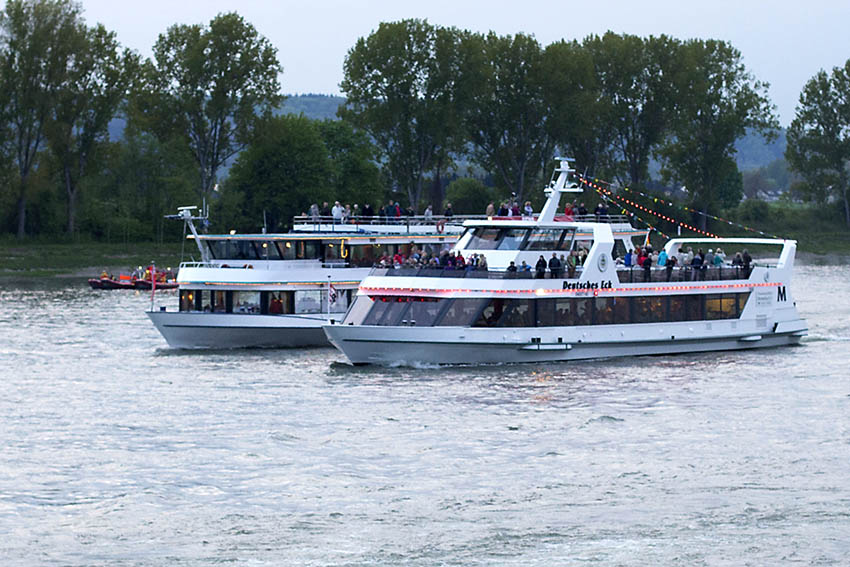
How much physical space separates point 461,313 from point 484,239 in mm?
5521

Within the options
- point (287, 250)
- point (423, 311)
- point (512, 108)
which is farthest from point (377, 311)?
point (512, 108)

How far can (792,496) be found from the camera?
2908 centimetres

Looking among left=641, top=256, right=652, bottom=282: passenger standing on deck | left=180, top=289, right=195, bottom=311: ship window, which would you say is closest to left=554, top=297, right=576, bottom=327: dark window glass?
left=641, top=256, right=652, bottom=282: passenger standing on deck

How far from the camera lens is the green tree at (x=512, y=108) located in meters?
114

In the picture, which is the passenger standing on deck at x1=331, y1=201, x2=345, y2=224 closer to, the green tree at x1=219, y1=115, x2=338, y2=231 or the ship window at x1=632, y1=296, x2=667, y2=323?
the ship window at x1=632, y1=296, x2=667, y2=323

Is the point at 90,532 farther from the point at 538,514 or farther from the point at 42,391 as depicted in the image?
the point at 42,391

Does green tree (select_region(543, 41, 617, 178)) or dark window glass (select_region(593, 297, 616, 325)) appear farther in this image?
green tree (select_region(543, 41, 617, 178))

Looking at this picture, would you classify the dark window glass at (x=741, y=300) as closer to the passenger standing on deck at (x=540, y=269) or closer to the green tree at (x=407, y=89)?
the passenger standing on deck at (x=540, y=269)

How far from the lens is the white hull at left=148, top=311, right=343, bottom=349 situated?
52.1 m

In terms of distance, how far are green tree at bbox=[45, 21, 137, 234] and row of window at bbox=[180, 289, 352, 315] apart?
168 ft

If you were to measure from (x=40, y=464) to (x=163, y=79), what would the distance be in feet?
253

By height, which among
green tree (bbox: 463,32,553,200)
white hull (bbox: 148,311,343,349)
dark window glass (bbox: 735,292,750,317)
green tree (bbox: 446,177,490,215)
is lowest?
white hull (bbox: 148,311,343,349)

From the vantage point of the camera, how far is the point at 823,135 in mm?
133375

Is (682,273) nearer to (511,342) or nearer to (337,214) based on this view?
(511,342)
